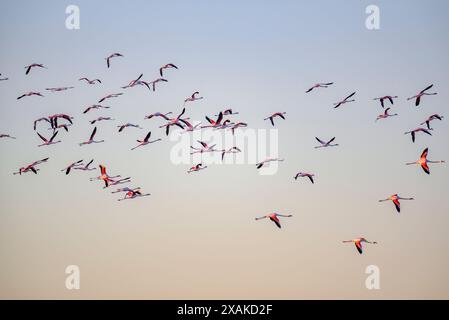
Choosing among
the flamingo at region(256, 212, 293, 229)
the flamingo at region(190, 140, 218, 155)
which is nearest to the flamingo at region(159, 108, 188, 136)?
the flamingo at region(190, 140, 218, 155)

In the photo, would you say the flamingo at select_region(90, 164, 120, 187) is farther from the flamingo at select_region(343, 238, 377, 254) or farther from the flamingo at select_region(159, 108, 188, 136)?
the flamingo at select_region(343, 238, 377, 254)

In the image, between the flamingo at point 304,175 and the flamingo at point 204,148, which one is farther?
the flamingo at point 304,175

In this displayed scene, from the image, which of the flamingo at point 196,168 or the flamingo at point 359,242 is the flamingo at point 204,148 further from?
the flamingo at point 359,242

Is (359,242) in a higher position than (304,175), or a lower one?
lower

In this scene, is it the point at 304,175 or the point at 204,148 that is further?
the point at 304,175

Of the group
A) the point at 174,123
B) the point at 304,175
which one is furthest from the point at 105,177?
the point at 304,175

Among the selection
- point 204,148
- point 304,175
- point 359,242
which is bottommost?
point 359,242

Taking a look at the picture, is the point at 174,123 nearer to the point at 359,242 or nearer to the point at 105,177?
the point at 105,177

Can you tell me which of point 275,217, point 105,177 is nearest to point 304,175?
point 275,217

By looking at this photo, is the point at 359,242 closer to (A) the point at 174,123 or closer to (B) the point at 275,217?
(B) the point at 275,217

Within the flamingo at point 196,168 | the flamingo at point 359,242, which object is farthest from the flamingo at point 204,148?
the flamingo at point 359,242
